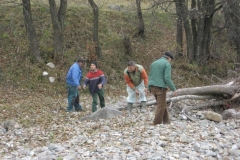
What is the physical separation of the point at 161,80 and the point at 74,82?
147 inches

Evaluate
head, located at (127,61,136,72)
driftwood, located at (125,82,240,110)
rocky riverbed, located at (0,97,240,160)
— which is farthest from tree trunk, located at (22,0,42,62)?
head, located at (127,61,136,72)

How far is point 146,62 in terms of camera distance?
22016 mm


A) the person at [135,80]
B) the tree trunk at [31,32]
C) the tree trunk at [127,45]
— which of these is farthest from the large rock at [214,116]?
the tree trunk at [127,45]

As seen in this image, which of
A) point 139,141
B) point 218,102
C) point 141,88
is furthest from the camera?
point 218,102

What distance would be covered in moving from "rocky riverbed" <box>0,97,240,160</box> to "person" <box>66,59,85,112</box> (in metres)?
1.39

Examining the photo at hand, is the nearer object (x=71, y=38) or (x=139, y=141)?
(x=139, y=141)

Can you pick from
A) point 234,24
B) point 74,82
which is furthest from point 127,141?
point 234,24

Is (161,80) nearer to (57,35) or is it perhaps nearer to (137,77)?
(137,77)

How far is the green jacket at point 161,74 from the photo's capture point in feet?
30.0

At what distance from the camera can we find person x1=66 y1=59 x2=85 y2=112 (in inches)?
473

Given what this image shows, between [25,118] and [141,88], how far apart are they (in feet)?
12.8

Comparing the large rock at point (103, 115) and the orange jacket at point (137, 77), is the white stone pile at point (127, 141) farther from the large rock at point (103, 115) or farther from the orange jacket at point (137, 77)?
the orange jacket at point (137, 77)

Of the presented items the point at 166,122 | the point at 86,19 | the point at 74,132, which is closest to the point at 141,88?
the point at 166,122

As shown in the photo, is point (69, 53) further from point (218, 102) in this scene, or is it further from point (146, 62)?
point (218, 102)
